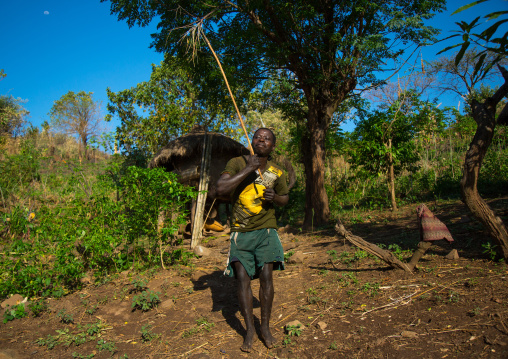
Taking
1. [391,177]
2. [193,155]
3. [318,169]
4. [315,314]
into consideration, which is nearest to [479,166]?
[315,314]

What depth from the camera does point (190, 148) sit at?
8.36m

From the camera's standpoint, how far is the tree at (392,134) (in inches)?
324

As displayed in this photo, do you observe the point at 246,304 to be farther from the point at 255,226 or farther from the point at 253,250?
the point at 255,226

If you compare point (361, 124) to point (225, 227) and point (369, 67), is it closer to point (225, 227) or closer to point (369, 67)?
point (369, 67)

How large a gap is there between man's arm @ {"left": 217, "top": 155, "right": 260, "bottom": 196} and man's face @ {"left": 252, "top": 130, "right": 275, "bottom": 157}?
0.18 metres

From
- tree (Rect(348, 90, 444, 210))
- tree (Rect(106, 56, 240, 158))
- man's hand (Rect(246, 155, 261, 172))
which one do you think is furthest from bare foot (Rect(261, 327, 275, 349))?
tree (Rect(106, 56, 240, 158))

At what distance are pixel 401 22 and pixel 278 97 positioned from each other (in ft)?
11.6

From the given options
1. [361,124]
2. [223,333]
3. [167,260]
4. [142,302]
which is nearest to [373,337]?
[223,333]

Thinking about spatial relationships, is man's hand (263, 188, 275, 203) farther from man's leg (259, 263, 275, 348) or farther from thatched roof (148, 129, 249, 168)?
thatched roof (148, 129, 249, 168)

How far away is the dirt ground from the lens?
9.19 feet

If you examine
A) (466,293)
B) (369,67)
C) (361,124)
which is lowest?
(466,293)

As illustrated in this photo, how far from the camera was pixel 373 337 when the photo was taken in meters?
2.91

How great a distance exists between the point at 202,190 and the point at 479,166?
5227mm

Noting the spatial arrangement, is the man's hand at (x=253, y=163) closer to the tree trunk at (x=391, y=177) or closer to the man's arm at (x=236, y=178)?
the man's arm at (x=236, y=178)
